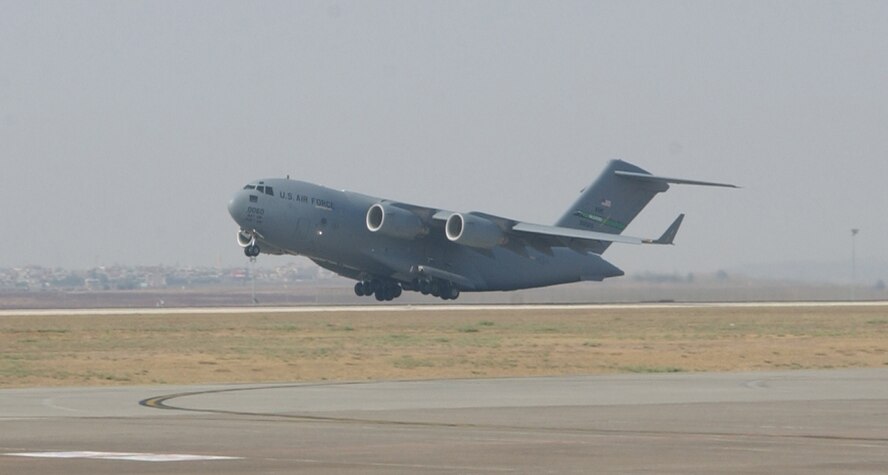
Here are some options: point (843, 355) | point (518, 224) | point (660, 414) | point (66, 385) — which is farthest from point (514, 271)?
A: point (660, 414)

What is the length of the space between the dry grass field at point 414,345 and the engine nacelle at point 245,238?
5.80 metres

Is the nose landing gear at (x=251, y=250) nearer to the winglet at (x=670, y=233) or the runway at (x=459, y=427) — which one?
the winglet at (x=670, y=233)

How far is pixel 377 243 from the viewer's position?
65.8m

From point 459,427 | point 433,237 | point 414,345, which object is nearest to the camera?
point 459,427

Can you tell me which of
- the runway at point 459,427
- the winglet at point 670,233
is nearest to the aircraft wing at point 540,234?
the winglet at point 670,233

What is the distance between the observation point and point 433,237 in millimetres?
68438

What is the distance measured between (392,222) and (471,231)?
336 centimetres

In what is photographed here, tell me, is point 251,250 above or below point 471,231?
below

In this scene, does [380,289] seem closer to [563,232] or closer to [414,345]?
[563,232]

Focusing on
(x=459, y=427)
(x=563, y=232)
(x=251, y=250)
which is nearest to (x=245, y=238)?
(x=251, y=250)

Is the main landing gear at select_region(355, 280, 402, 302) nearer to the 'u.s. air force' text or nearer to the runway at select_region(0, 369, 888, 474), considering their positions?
the 'u.s. air force' text

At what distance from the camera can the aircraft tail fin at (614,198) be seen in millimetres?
72938

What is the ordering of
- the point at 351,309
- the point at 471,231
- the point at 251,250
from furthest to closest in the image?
the point at 471,231 → the point at 251,250 → the point at 351,309

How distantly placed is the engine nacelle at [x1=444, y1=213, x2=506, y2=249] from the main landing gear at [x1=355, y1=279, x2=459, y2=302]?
3272mm
